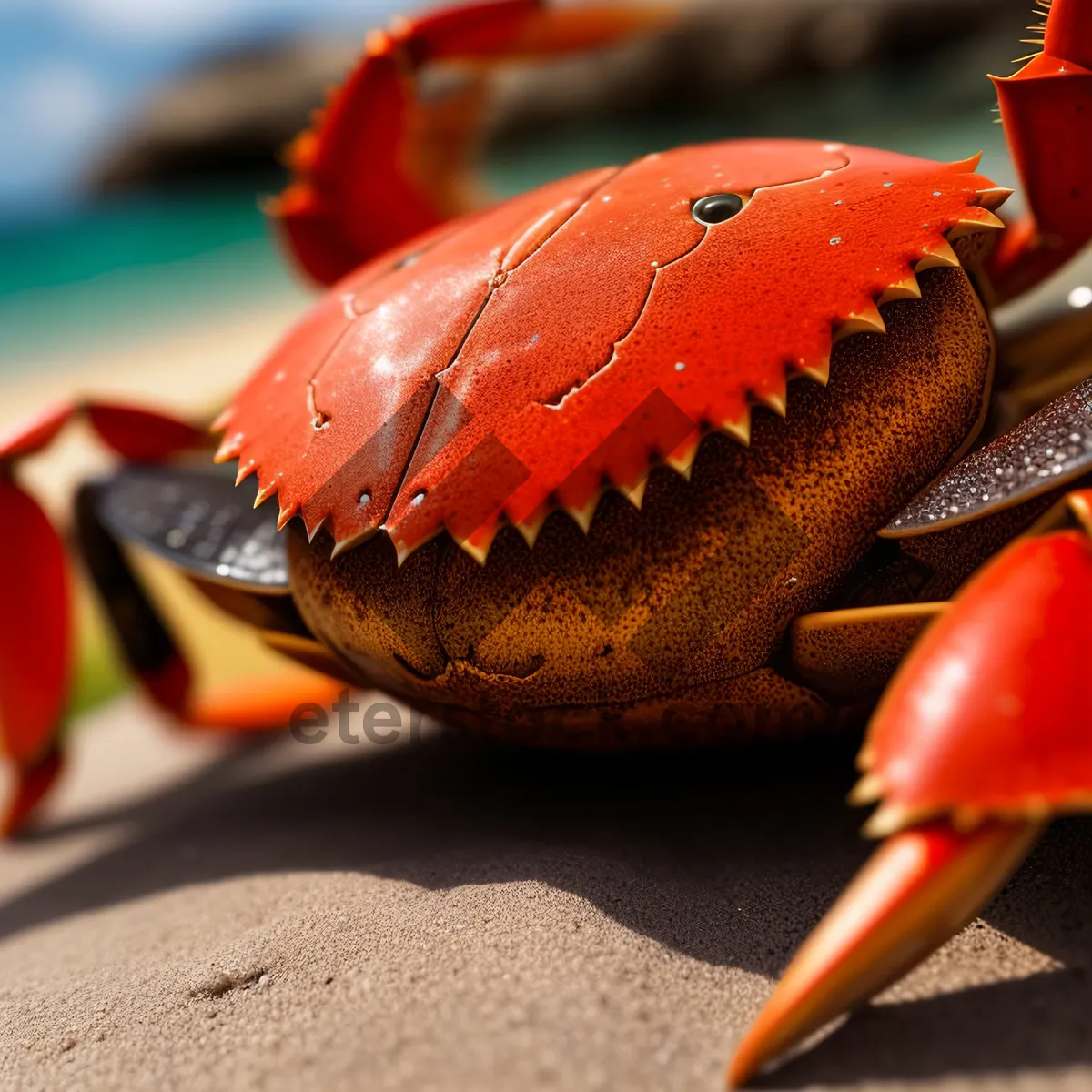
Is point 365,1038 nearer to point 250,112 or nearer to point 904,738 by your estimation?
point 904,738

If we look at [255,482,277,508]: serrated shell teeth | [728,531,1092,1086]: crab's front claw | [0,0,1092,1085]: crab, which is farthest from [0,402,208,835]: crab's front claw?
[728,531,1092,1086]: crab's front claw

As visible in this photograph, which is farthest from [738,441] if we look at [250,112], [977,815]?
[250,112]

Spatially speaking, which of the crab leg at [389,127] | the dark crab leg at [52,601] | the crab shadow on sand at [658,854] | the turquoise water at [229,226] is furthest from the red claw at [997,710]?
the turquoise water at [229,226]

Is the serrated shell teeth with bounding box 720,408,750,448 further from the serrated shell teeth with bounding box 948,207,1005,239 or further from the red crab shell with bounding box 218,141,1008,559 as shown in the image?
the serrated shell teeth with bounding box 948,207,1005,239

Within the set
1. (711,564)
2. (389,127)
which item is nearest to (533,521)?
(711,564)

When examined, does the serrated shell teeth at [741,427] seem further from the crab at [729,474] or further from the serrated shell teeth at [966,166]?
the serrated shell teeth at [966,166]
